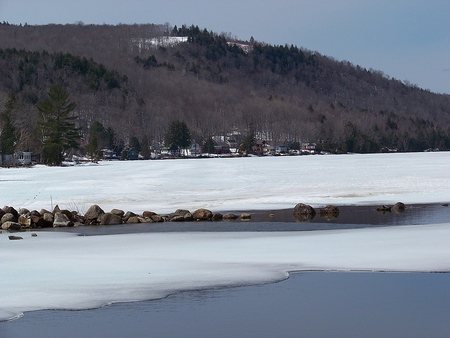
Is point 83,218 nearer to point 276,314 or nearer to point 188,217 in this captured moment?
point 188,217

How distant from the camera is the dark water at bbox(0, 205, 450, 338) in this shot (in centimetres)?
949

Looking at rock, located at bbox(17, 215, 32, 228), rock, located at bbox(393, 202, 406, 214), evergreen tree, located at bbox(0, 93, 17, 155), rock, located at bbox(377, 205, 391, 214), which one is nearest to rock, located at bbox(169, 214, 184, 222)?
rock, located at bbox(17, 215, 32, 228)

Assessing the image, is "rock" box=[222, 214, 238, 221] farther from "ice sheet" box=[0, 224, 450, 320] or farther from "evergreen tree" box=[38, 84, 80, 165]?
"evergreen tree" box=[38, 84, 80, 165]

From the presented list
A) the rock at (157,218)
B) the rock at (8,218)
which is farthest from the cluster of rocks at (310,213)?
the rock at (8,218)

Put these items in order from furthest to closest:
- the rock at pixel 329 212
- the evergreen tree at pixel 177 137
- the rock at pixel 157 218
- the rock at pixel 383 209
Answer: the evergreen tree at pixel 177 137
the rock at pixel 383 209
the rock at pixel 329 212
the rock at pixel 157 218

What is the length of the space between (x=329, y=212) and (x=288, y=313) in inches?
628

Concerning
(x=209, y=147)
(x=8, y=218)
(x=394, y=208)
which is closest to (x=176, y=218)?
(x=8, y=218)

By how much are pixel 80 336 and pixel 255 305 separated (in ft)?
10.2

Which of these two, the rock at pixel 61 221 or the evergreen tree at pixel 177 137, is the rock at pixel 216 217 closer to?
the rock at pixel 61 221

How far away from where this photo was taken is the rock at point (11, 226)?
2198cm

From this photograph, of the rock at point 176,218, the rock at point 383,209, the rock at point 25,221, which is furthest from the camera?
the rock at point 383,209

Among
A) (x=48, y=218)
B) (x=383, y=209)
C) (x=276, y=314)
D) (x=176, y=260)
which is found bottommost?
(x=276, y=314)

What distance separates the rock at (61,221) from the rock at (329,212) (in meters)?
9.89

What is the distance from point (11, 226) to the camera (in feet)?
72.5
